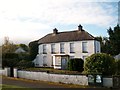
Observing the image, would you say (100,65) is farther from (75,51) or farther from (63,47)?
(63,47)

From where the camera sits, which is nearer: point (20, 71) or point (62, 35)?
point (20, 71)

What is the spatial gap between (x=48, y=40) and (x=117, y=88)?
18712 mm

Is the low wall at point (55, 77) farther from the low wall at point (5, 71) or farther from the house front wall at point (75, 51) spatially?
the house front wall at point (75, 51)

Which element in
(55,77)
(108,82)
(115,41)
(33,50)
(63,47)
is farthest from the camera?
(115,41)

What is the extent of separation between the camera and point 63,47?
3056 centimetres

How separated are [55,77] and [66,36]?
46.3ft

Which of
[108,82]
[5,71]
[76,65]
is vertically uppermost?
[76,65]

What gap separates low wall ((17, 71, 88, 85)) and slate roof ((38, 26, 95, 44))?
1111 centimetres

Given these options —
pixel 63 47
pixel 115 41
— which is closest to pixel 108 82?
pixel 63 47

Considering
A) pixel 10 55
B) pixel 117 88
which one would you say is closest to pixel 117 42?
pixel 10 55

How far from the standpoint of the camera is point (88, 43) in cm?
2855

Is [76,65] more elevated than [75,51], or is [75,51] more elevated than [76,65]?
[75,51]

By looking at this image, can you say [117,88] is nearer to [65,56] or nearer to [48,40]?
[65,56]

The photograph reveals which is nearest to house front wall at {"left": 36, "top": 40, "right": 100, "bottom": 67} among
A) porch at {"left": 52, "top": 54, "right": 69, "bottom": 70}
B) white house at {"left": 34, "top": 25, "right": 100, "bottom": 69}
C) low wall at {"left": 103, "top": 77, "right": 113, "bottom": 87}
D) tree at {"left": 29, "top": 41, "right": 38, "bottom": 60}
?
white house at {"left": 34, "top": 25, "right": 100, "bottom": 69}
